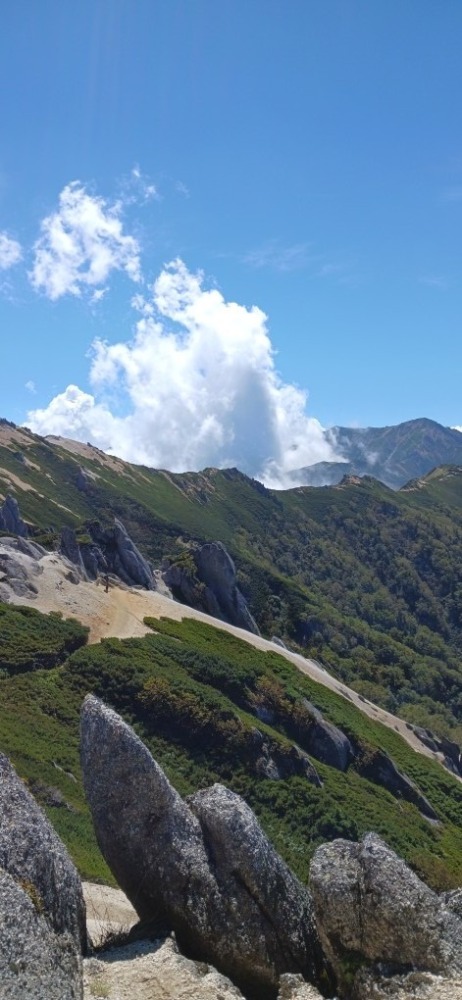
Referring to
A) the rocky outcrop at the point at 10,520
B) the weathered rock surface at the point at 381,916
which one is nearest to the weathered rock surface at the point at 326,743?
the weathered rock surface at the point at 381,916

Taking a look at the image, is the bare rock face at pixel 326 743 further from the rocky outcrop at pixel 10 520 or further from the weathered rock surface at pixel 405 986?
the rocky outcrop at pixel 10 520

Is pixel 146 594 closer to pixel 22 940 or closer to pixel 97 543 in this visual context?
pixel 97 543

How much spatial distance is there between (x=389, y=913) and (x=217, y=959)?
3604 mm

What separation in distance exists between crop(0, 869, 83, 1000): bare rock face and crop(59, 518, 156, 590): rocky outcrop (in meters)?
63.1

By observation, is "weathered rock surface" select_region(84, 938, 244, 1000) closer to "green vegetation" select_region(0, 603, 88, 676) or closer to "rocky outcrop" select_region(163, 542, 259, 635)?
"green vegetation" select_region(0, 603, 88, 676)

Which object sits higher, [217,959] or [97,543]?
[97,543]

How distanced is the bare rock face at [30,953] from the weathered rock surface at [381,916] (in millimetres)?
5044

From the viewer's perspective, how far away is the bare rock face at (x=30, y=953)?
10.1 metres

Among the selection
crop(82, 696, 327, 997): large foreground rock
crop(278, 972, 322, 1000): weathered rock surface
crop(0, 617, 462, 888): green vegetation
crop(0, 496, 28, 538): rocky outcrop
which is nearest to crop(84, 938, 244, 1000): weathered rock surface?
crop(82, 696, 327, 997): large foreground rock

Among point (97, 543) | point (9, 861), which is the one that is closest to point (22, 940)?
point (9, 861)

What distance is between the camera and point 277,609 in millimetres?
140500

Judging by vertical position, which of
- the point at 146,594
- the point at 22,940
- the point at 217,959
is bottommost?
the point at 217,959

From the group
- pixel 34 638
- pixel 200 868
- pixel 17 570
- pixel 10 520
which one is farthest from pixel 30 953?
pixel 10 520

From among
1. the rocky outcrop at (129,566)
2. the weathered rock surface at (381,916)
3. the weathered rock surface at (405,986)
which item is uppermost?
the rocky outcrop at (129,566)
